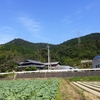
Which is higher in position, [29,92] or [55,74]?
[55,74]

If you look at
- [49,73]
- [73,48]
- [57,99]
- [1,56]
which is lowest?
[57,99]

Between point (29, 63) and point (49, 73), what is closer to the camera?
point (49, 73)

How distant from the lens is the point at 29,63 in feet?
167

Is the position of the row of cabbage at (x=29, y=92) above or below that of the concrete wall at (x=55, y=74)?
below

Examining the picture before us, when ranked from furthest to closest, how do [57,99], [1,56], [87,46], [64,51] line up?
[64,51], [87,46], [1,56], [57,99]

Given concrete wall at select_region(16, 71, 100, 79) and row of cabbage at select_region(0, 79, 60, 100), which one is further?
concrete wall at select_region(16, 71, 100, 79)

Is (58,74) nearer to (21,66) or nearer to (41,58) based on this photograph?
(21,66)

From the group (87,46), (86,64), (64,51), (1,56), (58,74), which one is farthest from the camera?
(64,51)

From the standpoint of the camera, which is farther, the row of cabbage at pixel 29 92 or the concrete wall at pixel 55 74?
the concrete wall at pixel 55 74

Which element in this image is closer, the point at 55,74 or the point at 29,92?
the point at 29,92

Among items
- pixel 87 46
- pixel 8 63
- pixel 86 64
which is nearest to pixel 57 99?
pixel 8 63

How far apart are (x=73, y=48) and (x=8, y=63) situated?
1055 inches

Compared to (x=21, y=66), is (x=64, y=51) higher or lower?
higher

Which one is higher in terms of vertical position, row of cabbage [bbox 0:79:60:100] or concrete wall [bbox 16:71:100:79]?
concrete wall [bbox 16:71:100:79]
